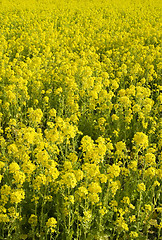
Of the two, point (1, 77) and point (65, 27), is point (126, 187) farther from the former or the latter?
point (65, 27)

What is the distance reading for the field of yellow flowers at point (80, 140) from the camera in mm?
3168

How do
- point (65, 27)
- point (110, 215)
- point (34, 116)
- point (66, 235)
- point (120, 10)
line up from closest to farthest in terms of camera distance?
point (66, 235), point (110, 215), point (34, 116), point (65, 27), point (120, 10)

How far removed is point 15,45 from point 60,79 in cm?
369

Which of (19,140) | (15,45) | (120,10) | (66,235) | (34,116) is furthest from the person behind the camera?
(120,10)

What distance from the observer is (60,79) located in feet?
21.4

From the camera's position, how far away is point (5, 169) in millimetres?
3516

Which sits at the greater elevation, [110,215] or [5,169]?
[5,169]

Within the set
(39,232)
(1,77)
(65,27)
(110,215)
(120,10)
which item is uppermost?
(120,10)

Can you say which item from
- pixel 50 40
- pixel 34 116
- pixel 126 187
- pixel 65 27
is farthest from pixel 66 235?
pixel 65 27

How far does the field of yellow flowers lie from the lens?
3.17m

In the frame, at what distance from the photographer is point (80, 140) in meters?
5.21

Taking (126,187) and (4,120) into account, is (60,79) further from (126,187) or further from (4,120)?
(126,187)

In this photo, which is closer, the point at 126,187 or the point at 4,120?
the point at 126,187

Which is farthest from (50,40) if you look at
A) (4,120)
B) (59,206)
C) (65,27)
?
(59,206)
